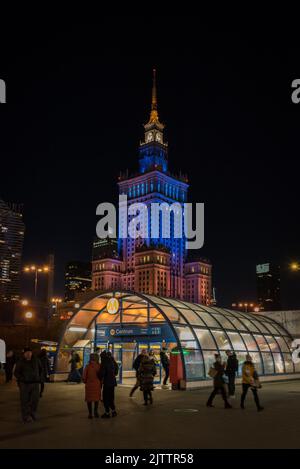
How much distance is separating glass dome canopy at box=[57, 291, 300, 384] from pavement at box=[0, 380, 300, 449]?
675 centimetres

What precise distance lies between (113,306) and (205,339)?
5819 millimetres

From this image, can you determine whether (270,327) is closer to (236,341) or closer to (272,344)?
(272,344)

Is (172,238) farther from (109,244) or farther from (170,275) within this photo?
(109,244)

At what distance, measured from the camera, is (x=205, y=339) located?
91.2 feet

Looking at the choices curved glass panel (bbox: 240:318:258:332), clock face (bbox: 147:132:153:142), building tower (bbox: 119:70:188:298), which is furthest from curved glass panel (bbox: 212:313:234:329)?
clock face (bbox: 147:132:153:142)

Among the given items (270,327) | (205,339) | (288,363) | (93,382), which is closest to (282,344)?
(288,363)

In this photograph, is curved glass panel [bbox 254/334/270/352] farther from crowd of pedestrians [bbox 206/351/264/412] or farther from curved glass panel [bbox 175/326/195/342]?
crowd of pedestrians [bbox 206/351/264/412]

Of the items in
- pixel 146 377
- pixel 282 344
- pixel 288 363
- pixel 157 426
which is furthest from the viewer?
pixel 282 344

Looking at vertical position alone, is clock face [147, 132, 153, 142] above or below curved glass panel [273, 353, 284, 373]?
above

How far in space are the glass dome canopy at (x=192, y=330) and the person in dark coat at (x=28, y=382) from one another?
1231 centimetres

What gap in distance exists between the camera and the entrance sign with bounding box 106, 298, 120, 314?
2926 cm

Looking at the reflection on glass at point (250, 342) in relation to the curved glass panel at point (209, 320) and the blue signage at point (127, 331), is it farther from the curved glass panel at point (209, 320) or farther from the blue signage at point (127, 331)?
the blue signage at point (127, 331)

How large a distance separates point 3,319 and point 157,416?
185ft

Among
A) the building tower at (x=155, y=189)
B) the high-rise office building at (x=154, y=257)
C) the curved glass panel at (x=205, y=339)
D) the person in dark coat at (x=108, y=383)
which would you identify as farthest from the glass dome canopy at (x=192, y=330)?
the building tower at (x=155, y=189)
